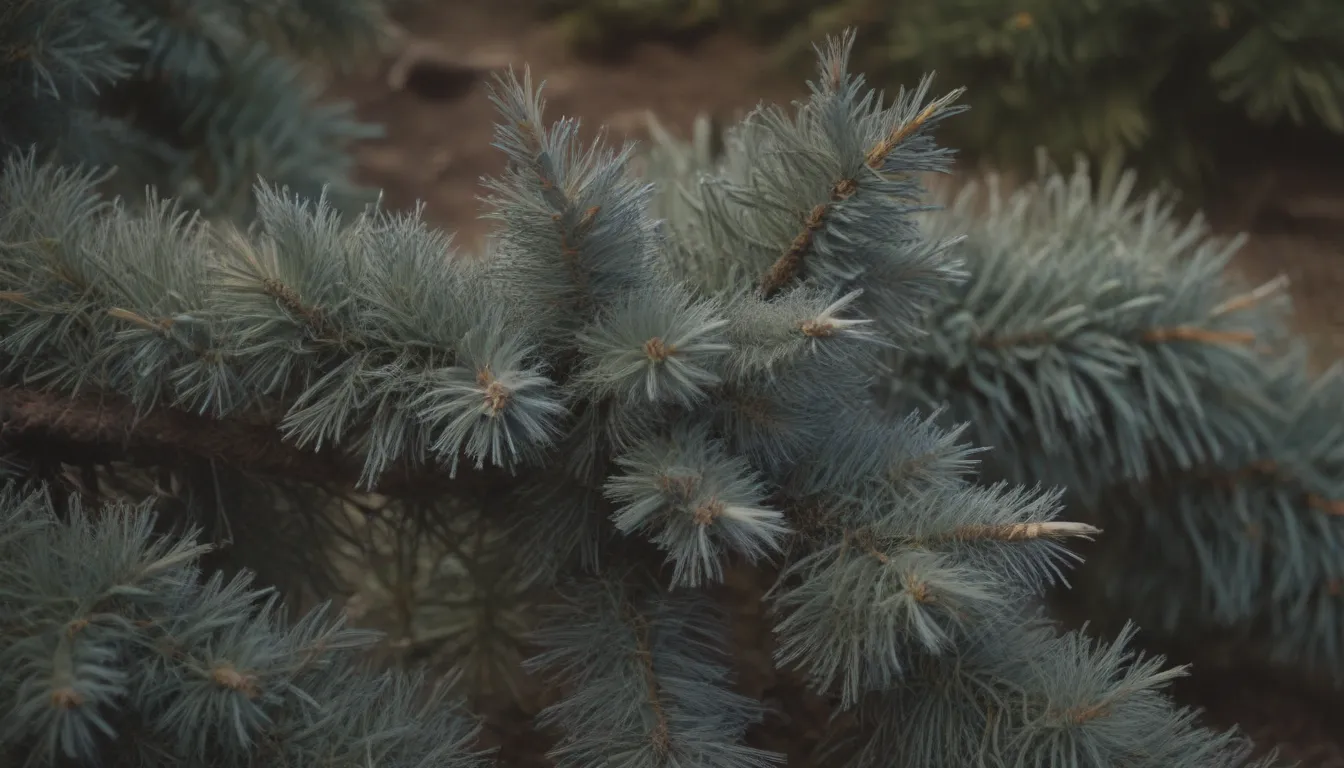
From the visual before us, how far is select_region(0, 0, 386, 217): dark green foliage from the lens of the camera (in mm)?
771

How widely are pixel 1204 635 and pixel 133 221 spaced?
Answer: 85 cm

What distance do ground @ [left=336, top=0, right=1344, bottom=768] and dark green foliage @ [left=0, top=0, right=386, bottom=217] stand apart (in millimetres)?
267

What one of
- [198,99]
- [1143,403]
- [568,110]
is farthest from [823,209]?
[568,110]

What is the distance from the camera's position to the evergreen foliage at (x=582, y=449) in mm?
536

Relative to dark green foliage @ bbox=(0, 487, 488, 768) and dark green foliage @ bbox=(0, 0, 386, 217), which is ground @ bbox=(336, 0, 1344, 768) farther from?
dark green foliage @ bbox=(0, 487, 488, 768)

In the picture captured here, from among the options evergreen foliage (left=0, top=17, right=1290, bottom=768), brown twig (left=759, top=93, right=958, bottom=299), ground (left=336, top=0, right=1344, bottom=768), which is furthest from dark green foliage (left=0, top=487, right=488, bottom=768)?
ground (left=336, top=0, right=1344, bottom=768)

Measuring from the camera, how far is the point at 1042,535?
1.75ft

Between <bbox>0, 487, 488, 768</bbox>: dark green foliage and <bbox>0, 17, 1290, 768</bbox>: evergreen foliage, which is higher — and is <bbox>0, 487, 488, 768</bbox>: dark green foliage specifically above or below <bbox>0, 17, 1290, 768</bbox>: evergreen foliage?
below

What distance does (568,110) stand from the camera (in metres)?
1.42

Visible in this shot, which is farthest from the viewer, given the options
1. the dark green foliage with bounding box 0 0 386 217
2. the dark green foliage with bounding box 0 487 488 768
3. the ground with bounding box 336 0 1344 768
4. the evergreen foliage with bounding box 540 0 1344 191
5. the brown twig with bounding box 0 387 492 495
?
the ground with bounding box 336 0 1344 768

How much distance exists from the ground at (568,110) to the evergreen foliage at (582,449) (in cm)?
67

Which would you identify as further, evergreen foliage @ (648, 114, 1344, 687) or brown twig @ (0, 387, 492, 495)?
evergreen foliage @ (648, 114, 1344, 687)

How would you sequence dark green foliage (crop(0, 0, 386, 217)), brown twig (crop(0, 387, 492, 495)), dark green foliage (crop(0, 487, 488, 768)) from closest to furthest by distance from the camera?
dark green foliage (crop(0, 487, 488, 768)) → brown twig (crop(0, 387, 492, 495)) → dark green foliage (crop(0, 0, 386, 217))

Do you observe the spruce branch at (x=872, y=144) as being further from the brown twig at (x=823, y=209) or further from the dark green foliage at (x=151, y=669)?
the dark green foliage at (x=151, y=669)
